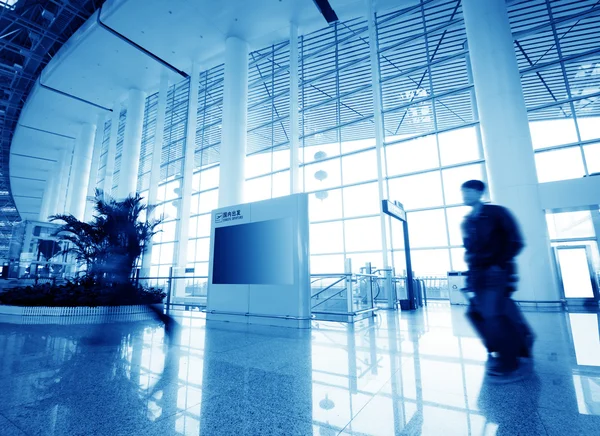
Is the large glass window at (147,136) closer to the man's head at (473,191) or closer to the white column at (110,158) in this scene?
the white column at (110,158)

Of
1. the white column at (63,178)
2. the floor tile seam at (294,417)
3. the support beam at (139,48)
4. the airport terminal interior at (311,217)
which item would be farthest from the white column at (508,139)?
the white column at (63,178)

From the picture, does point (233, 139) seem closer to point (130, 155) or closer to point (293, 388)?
point (130, 155)

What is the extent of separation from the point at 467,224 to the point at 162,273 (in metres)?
17.4

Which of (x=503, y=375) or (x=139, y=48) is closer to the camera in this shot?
(x=503, y=375)

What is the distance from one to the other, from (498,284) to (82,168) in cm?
2642

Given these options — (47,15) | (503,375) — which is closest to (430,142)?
(503,375)

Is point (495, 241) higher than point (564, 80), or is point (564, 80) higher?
A: point (564, 80)

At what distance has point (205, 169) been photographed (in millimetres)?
20625

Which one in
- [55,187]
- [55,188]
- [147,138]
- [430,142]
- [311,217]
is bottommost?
[311,217]

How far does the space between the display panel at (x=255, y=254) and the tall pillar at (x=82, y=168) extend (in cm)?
1991

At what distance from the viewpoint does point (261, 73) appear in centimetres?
1684

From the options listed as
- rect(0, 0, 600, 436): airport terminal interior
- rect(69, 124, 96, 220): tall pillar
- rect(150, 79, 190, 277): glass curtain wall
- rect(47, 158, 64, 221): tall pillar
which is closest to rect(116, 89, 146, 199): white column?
rect(0, 0, 600, 436): airport terminal interior

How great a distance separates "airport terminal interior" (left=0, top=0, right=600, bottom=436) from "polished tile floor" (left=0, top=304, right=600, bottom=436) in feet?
0.08

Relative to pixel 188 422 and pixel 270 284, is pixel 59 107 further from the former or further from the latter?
pixel 188 422
